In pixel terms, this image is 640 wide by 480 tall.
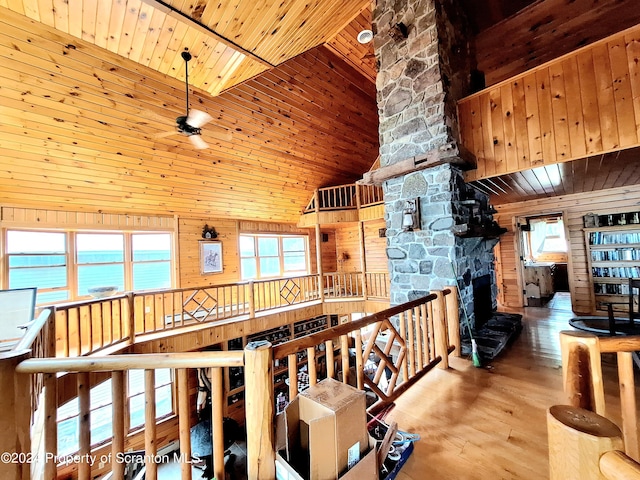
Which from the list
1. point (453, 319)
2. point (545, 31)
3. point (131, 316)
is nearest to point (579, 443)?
point (453, 319)

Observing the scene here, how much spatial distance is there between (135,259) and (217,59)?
15.7 ft

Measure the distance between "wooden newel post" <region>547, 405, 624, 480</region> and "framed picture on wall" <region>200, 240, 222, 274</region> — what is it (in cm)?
733

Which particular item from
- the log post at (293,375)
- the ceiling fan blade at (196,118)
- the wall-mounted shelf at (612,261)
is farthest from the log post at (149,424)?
the wall-mounted shelf at (612,261)

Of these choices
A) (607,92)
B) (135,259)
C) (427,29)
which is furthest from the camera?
(135,259)

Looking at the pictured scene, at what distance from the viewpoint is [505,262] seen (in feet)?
20.6

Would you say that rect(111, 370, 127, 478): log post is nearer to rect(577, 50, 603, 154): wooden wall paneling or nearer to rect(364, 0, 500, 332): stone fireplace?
rect(364, 0, 500, 332): stone fireplace

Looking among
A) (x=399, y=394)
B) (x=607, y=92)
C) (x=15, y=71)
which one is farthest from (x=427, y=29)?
(x=15, y=71)

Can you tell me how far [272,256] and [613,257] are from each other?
25.7 ft

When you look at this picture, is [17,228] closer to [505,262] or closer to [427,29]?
[427,29]

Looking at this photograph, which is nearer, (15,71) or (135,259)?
(15,71)

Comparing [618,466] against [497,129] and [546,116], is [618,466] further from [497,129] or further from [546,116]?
[497,129]

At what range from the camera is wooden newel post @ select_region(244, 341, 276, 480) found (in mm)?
1269

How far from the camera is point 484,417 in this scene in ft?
6.91

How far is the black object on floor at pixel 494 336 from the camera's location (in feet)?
10.3
